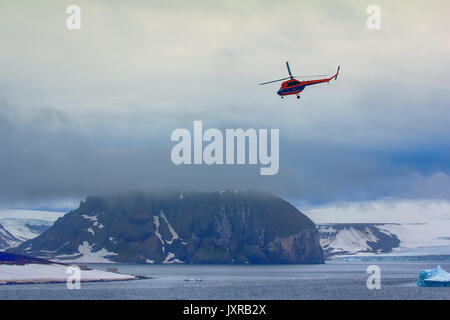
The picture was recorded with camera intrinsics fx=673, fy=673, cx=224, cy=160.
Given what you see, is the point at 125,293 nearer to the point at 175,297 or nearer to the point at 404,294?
the point at 175,297
